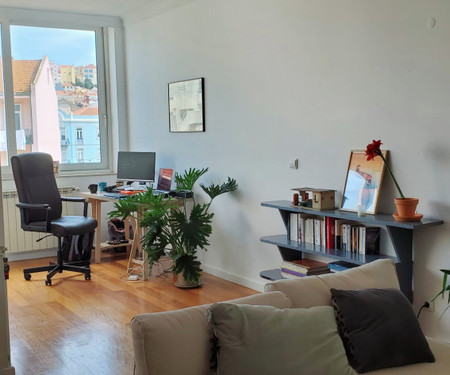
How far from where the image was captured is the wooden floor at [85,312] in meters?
3.76

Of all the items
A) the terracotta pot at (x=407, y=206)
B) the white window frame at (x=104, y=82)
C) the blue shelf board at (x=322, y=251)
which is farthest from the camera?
the white window frame at (x=104, y=82)

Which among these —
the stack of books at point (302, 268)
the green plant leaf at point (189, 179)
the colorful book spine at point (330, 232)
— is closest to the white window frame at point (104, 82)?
the green plant leaf at point (189, 179)

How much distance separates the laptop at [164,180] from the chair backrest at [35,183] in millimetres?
1034

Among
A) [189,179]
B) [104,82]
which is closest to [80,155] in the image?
[104,82]

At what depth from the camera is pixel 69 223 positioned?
18.8ft

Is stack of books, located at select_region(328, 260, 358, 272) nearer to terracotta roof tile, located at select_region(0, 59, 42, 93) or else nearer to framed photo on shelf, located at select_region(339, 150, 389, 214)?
framed photo on shelf, located at select_region(339, 150, 389, 214)

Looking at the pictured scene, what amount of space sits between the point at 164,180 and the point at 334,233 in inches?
99.2

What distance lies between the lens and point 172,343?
2111 mm

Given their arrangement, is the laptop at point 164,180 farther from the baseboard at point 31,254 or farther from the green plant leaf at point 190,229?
the baseboard at point 31,254

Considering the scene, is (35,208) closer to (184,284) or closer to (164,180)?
(164,180)

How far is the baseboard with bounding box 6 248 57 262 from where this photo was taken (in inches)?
262

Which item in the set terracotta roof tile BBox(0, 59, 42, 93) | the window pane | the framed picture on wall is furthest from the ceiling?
the framed picture on wall

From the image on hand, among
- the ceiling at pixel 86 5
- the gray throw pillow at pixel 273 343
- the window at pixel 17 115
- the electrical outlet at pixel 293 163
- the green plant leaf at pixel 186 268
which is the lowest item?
the green plant leaf at pixel 186 268

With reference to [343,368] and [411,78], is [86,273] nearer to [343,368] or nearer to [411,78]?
[411,78]
